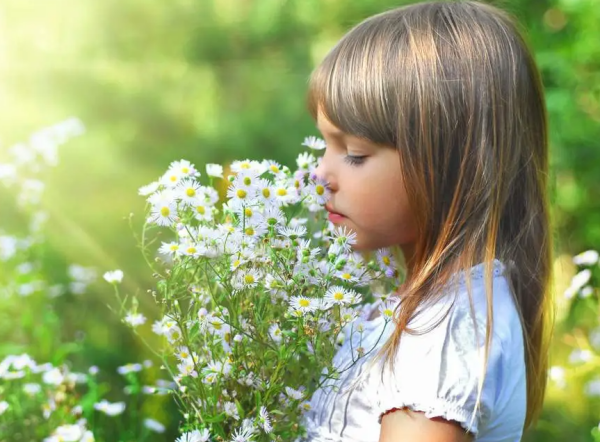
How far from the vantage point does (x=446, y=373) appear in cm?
117

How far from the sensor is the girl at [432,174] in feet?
4.11

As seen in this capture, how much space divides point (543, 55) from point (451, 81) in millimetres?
1898

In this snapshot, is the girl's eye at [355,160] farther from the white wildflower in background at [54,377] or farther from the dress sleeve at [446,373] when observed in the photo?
the white wildflower in background at [54,377]

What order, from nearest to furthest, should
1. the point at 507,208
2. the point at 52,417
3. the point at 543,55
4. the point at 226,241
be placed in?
the point at 226,241 → the point at 507,208 → the point at 52,417 → the point at 543,55

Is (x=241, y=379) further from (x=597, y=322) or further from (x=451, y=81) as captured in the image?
(x=597, y=322)

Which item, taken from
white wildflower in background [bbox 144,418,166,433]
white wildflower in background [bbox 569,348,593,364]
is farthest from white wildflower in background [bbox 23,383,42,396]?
white wildflower in background [bbox 569,348,593,364]

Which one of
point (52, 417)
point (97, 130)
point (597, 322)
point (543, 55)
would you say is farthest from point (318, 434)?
point (97, 130)

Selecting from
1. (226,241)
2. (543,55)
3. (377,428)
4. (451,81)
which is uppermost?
(543,55)

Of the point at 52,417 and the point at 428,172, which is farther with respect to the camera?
the point at 52,417

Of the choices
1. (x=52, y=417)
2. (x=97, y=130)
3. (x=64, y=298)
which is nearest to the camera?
(x=52, y=417)

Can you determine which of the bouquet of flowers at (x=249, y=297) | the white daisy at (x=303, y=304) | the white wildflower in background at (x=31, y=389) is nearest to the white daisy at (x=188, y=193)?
the bouquet of flowers at (x=249, y=297)

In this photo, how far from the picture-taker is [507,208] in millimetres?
1421

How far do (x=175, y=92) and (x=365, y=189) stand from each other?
2.46 meters

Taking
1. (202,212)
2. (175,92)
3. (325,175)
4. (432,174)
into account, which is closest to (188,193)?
(202,212)
